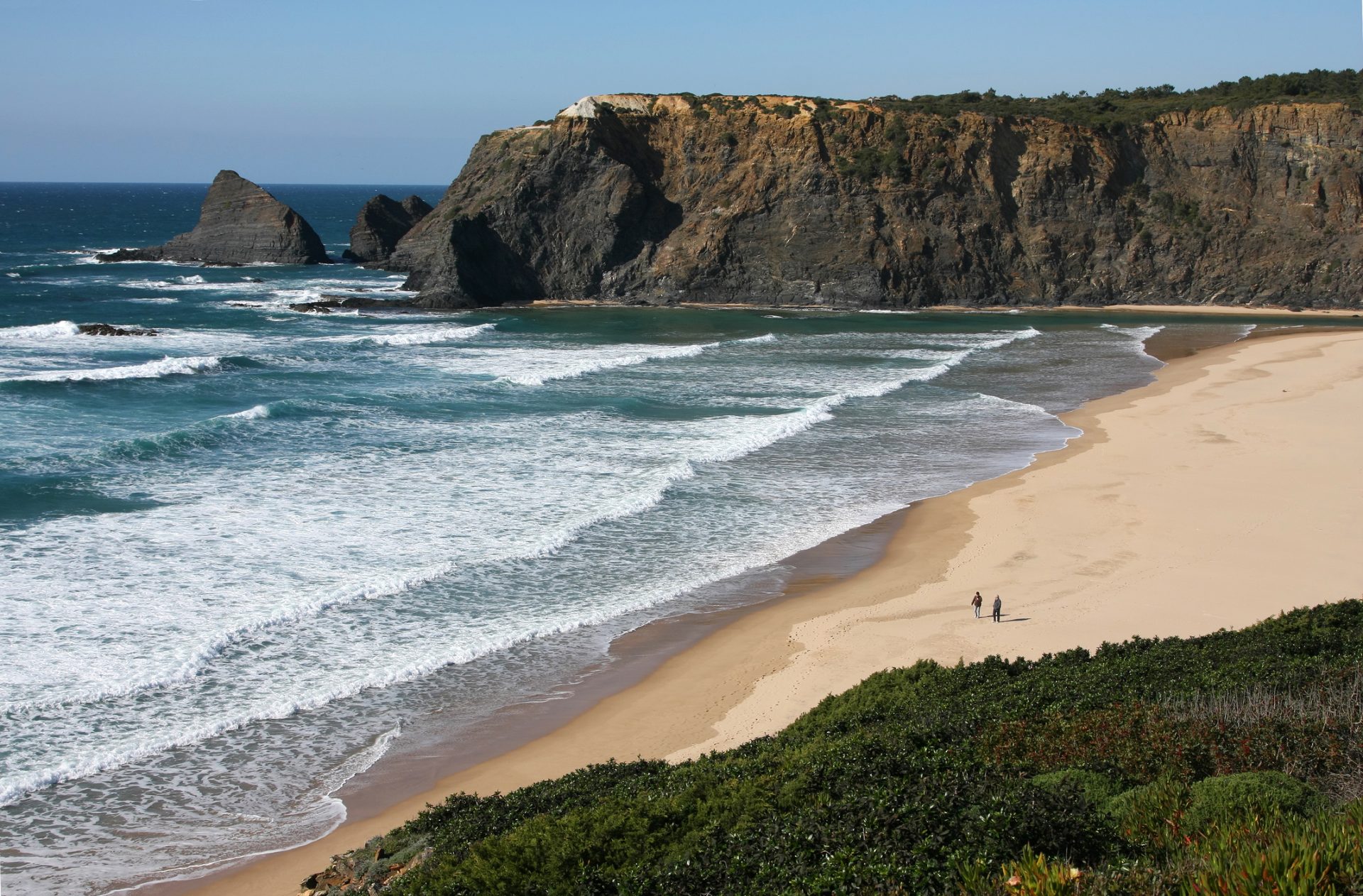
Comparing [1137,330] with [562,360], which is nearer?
[562,360]

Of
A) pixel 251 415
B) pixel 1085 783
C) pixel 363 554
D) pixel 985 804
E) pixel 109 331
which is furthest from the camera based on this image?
pixel 109 331

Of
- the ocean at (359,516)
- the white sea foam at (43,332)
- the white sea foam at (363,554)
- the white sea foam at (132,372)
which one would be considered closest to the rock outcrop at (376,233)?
the ocean at (359,516)

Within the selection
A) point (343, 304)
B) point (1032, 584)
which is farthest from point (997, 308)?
point (1032, 584)

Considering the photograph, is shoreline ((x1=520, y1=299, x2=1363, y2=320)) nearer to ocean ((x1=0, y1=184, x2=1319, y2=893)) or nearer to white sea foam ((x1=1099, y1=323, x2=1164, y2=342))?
white sea foam ((x1=1099, y1=323, x2=1164, y2=342))

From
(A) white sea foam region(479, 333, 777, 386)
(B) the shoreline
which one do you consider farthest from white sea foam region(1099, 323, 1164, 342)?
(A) white sea foam region(479, 333, 777, 386)

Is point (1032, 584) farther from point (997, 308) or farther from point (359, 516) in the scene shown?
point (997, 308)

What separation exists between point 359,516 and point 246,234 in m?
63.9

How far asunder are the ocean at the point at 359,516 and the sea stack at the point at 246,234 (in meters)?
27.4

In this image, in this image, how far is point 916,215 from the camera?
6638 cm

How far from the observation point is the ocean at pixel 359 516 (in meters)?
14.1

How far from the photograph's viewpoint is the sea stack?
261ft

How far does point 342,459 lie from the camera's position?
28.6m

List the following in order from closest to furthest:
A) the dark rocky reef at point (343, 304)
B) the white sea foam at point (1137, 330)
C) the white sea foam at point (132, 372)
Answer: the white sea foam at point (132, 372), the white sea foam at point (1137, 330), the dark rocky reef at point (343, 304)

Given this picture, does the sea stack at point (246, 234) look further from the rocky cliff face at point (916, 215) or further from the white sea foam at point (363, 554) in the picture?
the white sea foam at point (363, 554)
